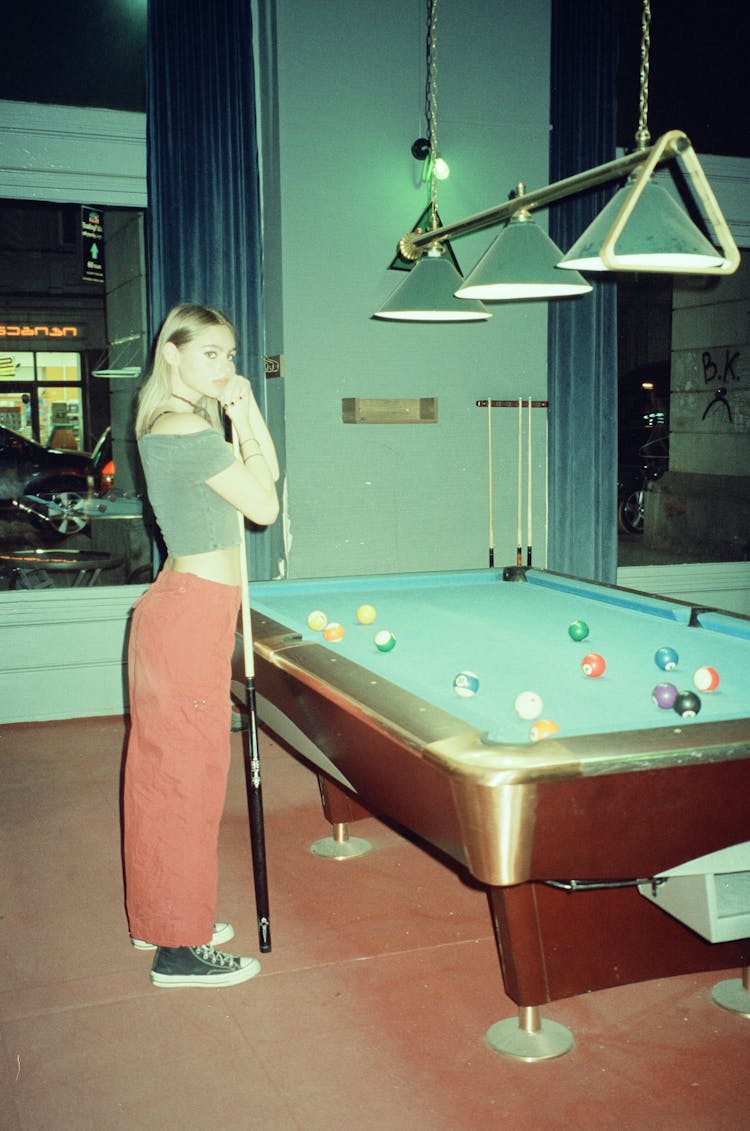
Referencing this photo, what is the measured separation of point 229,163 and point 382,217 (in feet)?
2.38

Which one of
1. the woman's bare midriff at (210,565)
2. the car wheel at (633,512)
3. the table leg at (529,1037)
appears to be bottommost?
the table leg at (529,1037)

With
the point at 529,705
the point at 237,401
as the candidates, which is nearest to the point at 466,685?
the point at 529,705

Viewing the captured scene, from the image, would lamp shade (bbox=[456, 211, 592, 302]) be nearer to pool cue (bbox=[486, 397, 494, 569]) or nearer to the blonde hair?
the blonde hair

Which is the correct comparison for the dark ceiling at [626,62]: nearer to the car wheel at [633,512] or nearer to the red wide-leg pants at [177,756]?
the red wide-leg pants at [177,756]

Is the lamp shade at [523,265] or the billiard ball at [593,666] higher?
the lamp shade at [523,265]

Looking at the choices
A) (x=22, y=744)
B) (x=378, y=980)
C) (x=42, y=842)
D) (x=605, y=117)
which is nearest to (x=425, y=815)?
(x=378, y=980)

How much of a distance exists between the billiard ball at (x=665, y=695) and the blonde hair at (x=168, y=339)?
1.09 metres

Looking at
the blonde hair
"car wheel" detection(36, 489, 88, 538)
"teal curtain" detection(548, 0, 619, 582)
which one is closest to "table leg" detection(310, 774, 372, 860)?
the blonde hair

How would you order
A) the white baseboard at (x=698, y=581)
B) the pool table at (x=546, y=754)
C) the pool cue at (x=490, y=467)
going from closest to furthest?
the pool table at (x=546, y=754), the pool cue at (x=490, y=467), the white baseboard at (x=698, y=581)

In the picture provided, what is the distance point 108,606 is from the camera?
4484 millimetres

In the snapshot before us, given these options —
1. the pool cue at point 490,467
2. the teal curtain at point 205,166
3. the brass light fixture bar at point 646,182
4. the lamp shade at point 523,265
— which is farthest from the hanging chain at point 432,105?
the pool cue at point 490,467

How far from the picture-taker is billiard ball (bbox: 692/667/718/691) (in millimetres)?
1922

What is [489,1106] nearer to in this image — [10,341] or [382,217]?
[382,217]

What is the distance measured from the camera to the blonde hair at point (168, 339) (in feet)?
7.22
